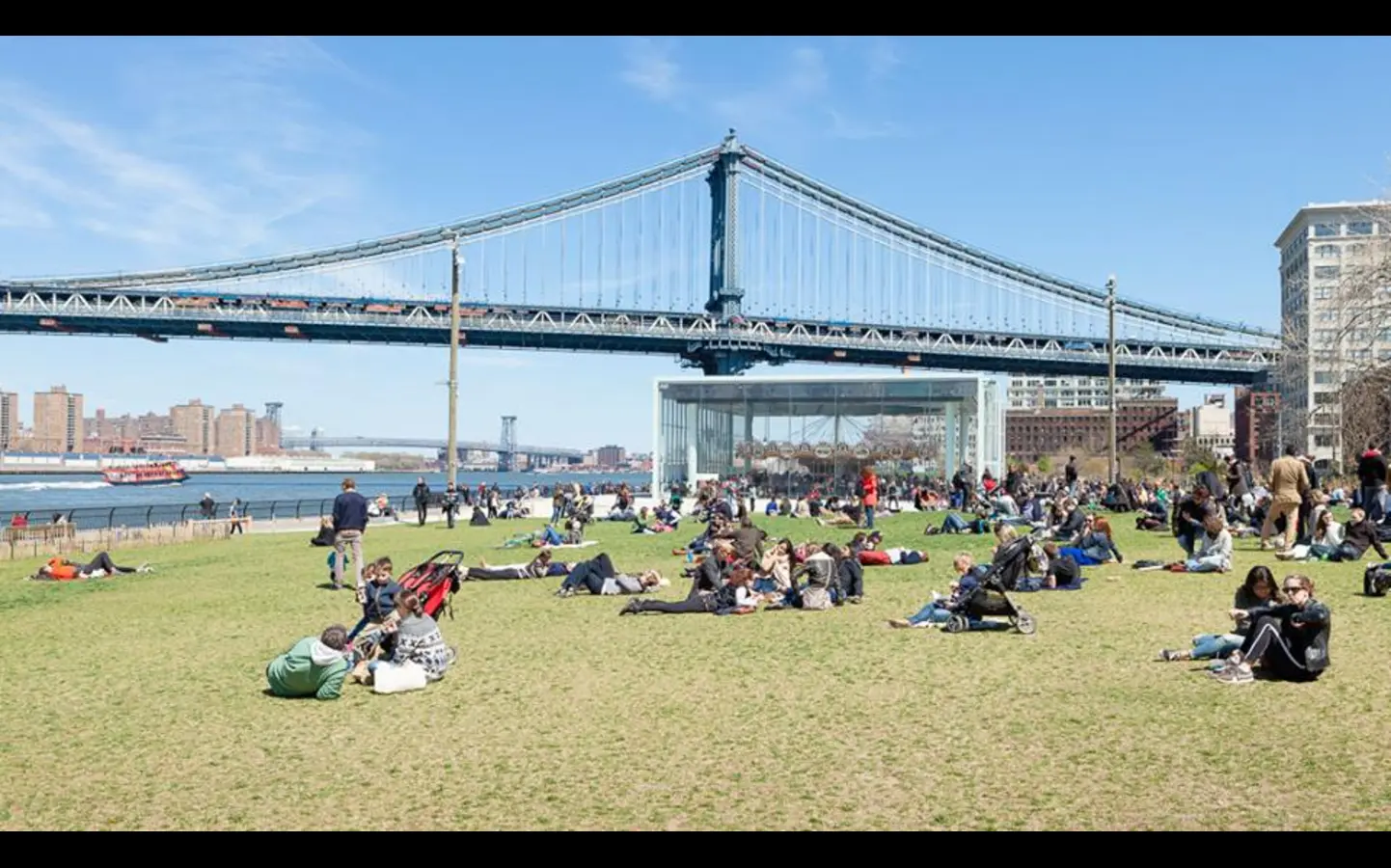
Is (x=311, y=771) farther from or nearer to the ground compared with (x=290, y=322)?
nearer to the ground

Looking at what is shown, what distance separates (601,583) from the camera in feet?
49.9

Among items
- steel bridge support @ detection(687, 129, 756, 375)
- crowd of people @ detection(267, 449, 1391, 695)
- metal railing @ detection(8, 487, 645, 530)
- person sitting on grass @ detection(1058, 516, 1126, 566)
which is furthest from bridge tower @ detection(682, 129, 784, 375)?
person sitting on grass @ detection(1058, 516, 1126, 566)

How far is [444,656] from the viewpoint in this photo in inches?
380

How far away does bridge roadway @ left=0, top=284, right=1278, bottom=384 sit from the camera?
68.1 meters

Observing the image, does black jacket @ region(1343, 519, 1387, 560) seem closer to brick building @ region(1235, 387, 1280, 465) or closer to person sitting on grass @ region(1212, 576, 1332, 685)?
person sitting on grass @ region(1212, 576, 1332, 685)

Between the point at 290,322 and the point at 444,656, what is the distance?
63.4 metres

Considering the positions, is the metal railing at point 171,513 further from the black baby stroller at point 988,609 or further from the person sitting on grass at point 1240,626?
the person sitting on grass at point 1240,626

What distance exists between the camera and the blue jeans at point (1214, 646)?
9430 mm

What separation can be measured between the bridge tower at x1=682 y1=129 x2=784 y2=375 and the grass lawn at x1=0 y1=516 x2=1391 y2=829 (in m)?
62.2

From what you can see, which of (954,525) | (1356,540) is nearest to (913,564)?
(1356,540)

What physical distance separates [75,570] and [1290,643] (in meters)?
17.8

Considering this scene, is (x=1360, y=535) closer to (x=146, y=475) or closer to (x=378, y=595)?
(x=378, y=595)

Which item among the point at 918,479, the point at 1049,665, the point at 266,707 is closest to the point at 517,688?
the point at 266,707
